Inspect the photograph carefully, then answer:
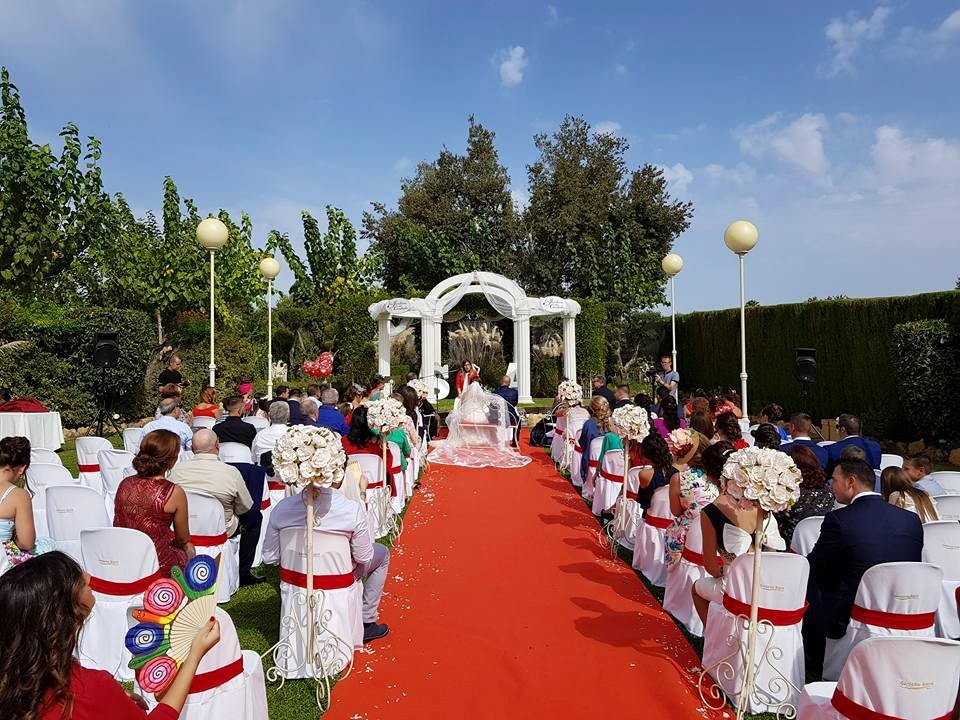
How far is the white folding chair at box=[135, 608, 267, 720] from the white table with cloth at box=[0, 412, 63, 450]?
10.2m

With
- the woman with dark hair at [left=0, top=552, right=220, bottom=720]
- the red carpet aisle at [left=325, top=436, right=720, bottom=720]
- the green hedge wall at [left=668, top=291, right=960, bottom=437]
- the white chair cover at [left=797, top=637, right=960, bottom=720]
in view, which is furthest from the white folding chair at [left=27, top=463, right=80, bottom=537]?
the green hedge wall at [left=668, top=291, right=960, bottom=437]

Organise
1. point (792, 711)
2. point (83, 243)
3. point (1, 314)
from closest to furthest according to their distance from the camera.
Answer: point (792, 711)
point (83, 243)
point (1, 314)

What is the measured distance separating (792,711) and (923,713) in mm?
1147

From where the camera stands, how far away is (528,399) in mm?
19125

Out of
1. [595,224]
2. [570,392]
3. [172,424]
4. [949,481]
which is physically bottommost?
[949,481]

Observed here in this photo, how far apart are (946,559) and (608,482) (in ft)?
12.0

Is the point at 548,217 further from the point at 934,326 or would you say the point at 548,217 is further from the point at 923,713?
the point at 923,713

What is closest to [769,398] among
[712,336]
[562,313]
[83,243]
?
[712,336]

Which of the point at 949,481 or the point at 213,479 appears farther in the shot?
the point at 949,481

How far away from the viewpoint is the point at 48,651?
171cm

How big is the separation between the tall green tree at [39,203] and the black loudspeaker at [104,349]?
1.91 metres

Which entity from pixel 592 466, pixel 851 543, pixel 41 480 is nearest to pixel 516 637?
pixel 851 543

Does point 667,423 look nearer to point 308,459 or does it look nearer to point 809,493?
point 809,493

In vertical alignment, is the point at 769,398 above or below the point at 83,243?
below
